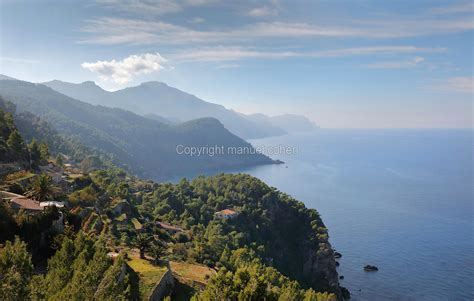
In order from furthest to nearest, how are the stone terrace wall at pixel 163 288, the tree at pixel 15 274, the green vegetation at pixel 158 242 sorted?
the stone terrace wall at pixel 163 288, the green vegetation at pixel 158 242, the tree at pixel 15 274

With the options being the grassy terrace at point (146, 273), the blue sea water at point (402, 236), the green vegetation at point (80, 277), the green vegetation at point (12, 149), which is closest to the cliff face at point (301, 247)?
the blue sea water at point (402, 236)

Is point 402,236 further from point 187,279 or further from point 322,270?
point 187,279

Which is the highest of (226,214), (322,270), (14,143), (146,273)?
(14,143)

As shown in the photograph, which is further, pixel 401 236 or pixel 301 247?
pixel 401 236

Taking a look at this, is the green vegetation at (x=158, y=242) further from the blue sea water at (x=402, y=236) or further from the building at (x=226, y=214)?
the blue sea water at (x=402, y=236)

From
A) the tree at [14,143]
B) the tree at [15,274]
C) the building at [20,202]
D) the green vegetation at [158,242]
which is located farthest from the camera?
the tree at [14,143]

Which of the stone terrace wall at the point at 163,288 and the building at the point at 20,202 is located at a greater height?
the building at the point at 20,202

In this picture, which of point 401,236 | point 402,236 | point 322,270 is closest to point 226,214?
point 322,270
